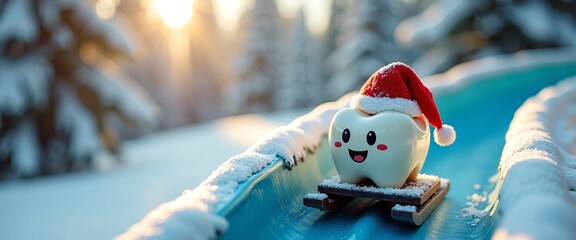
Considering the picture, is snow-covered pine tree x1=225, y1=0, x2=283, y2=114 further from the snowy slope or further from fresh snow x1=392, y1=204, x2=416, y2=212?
fresh snow x1=392, y1=204, x2=416, y2=212

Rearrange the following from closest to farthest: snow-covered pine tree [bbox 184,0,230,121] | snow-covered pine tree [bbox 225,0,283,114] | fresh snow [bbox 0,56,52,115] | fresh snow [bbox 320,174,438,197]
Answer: fresh snow [bbox 320,174,438,197]
fresh snow [bbox 0,56,52,115]
snow-covered pine tree [bbox 225,0,283,114]
snow-covered pine tree [bbox 184,0,230,121]

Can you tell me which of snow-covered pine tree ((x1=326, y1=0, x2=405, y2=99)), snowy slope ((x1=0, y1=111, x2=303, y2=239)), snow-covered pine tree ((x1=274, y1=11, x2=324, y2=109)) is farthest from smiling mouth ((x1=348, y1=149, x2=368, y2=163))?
snow-covered pine tree ((x1=274, y1=11, x2=324, y2=109))

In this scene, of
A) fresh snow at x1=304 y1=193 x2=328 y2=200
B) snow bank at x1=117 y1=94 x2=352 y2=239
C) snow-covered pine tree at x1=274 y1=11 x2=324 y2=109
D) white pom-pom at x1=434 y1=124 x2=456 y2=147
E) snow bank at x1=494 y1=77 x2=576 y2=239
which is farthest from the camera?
snow-covered pine tree at x1=274 y1=11 x2=324 y2=109

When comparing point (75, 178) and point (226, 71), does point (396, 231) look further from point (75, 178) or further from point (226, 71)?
point (226, 71)

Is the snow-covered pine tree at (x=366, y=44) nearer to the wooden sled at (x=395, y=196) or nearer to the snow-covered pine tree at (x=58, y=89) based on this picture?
the snow-covered pine tree at (x=58, y=89)

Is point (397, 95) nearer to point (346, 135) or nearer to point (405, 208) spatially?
point (346, 135)

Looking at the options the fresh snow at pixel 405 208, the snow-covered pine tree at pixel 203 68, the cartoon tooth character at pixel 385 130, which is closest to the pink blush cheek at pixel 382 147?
the cartoon tooth character at pixel 385 130

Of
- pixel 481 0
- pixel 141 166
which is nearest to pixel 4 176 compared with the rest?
pixel 141 166

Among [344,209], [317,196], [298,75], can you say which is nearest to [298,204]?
[317,196]
